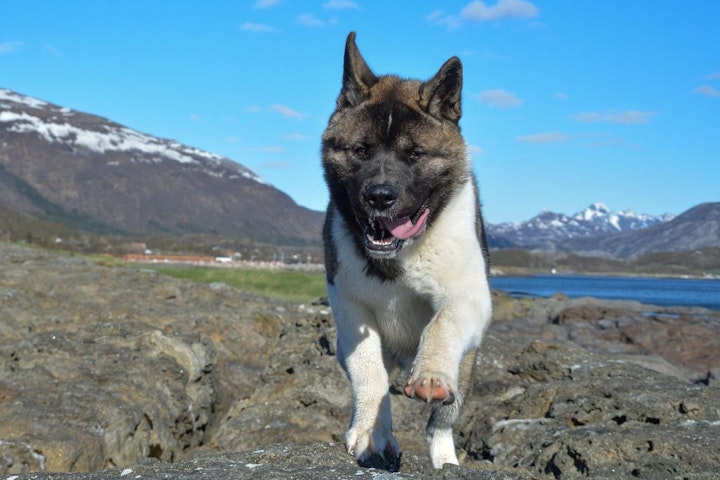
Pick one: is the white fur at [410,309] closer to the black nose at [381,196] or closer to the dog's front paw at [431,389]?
the dog's front paw at [431,389]

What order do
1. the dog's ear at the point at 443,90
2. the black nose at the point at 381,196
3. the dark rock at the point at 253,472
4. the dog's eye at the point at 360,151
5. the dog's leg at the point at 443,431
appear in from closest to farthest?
the dark rock at the point at 253,472 → the black nose at the point at 381,196 → the dog's eye at the point at 360,151 → the dog's ear at the point at 443,90 → the dog's leg at the point at 443,431

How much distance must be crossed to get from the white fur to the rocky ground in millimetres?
383

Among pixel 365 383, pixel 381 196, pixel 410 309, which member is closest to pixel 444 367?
pixel 410 309

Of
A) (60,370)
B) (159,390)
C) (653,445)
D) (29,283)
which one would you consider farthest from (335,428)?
(29,283)

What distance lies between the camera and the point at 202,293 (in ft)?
72.1

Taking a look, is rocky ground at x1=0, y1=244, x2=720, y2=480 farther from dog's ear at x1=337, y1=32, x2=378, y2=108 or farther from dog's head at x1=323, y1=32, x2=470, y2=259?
dog's ear at x1=337, y1=32, x2=378, y2=108

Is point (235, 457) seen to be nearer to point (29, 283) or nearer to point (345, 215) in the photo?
point (345, 215)

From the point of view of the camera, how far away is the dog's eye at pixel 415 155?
7.31m

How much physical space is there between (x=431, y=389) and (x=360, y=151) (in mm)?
2285

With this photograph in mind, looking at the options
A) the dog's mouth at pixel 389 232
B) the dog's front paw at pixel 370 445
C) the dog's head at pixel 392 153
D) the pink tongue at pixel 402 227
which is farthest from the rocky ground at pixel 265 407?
the dog's head at pixel 392 153

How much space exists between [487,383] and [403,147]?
5.94m

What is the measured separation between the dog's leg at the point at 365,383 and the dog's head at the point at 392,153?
0.84 meters

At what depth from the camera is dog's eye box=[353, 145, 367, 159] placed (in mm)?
7348

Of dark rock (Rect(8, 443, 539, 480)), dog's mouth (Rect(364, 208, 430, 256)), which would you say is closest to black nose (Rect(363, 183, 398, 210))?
dog's mouth (Rect(364, 208, 430, 256))
